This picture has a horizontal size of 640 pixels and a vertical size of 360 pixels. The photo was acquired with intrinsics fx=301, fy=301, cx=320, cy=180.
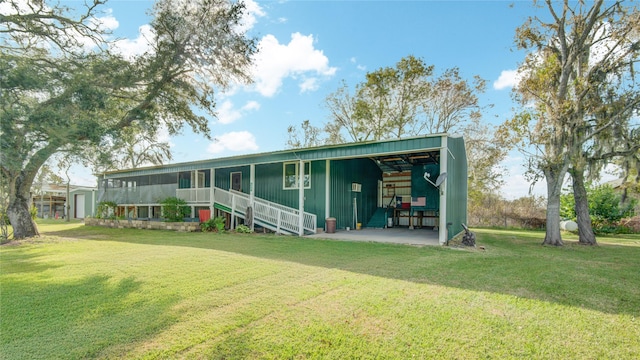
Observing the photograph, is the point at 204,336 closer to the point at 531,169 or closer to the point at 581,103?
the point at 531,169

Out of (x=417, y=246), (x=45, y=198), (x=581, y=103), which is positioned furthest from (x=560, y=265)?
(x=45, y=198)

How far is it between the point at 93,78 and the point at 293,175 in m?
7.67

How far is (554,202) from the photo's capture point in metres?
10.1

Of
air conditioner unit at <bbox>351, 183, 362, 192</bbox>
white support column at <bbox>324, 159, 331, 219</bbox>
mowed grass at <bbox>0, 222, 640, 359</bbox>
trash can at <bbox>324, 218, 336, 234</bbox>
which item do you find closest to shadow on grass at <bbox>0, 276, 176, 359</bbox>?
mowed grass at <bbox>0, 222, 640, 359</bbox>

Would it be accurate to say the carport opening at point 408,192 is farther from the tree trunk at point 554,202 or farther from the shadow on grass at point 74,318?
the shadow on grass at point 74,318

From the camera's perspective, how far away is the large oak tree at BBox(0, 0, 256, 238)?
303 inches

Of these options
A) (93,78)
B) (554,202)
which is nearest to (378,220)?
(554,202)

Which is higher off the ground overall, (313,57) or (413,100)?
(313,57)

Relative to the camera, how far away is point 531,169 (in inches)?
418

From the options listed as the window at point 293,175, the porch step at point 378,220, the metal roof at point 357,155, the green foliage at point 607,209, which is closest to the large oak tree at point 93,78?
the metal roof at point 357,155

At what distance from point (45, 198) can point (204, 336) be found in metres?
35.7

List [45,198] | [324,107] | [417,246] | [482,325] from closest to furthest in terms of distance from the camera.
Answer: [482,325] < [417,246] < [324,107] < [45,198]

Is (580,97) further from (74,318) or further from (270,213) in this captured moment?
(74,318)

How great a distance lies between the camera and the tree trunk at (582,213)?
10195 millimetres
